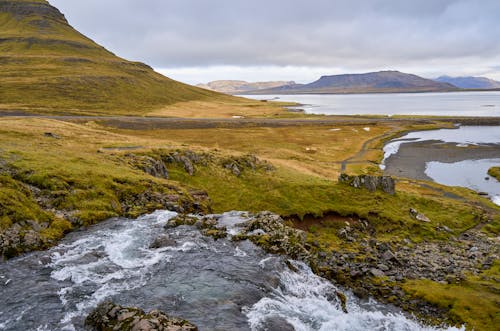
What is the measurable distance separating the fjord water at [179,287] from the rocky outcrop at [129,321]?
108cm

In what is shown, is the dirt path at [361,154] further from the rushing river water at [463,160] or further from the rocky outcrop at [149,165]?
the rocky outcrop at [149,165]

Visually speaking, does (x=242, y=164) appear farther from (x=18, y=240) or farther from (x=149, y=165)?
(x=18, y=240)

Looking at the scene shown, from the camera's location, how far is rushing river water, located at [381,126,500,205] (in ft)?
254

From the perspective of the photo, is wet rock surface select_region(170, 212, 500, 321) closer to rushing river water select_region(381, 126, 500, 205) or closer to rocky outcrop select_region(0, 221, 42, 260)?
rocky outcrop select_region(0, 221, 42, 260)

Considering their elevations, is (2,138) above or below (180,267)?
above

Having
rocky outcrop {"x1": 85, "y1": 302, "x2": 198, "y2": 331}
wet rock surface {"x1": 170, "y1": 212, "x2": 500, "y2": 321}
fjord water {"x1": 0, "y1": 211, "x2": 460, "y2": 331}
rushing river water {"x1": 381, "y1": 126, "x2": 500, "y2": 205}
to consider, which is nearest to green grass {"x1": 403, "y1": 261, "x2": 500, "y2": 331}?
wet rock surface {"x1": 170, "y1": 212, "x2": 500, "y2": 321}

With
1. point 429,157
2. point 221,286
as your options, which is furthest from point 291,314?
point 429,157

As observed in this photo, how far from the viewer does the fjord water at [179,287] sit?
18.5 m

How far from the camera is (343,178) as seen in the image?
5234 centimetres

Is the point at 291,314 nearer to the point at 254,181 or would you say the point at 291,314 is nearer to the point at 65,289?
the point at 65,289

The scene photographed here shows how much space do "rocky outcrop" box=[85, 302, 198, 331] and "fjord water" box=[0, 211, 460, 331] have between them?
3.55 feet

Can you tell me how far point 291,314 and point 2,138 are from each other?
5032 cm

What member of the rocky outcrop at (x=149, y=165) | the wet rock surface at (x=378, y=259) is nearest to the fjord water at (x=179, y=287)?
the wet rock surface at (x=378, y=259)

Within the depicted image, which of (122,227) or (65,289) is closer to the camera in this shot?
(65,289)
